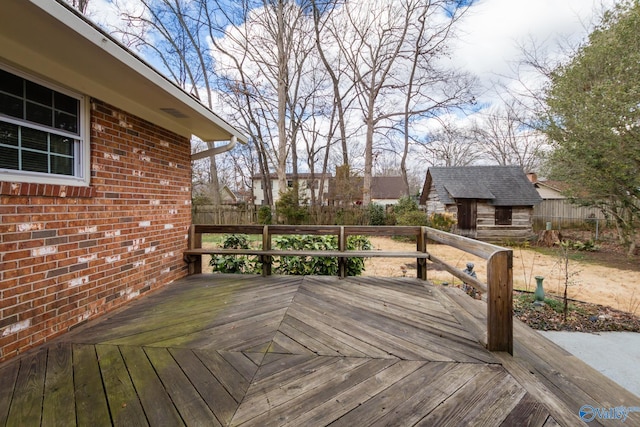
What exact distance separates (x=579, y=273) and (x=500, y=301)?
7.24 m

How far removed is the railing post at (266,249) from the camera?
4.04m

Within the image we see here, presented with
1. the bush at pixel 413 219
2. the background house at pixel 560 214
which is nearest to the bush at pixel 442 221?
the bush at pixel 413 219

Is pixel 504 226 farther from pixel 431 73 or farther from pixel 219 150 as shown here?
pixel 219 150

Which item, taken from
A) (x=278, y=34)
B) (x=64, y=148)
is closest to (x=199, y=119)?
(x=64, y=148)

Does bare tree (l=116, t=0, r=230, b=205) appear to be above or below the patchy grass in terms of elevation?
above

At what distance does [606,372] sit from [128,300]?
479 cm

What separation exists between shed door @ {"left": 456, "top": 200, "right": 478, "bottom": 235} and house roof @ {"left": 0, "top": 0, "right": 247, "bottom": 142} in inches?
518

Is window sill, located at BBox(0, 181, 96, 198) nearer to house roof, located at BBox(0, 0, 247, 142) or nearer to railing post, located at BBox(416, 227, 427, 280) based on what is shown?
house roof, located at BBox(0, 0, 247, 142)

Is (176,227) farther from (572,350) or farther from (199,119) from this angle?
(572,350)

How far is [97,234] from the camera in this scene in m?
2.75

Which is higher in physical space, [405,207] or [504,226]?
[405,207]

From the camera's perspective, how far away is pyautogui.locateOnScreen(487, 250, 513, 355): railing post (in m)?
2.11

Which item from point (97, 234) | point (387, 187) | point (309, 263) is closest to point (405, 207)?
point (309, 263)

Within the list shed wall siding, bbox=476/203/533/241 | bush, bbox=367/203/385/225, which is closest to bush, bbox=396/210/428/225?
bush, bbox=367/203/385/225
